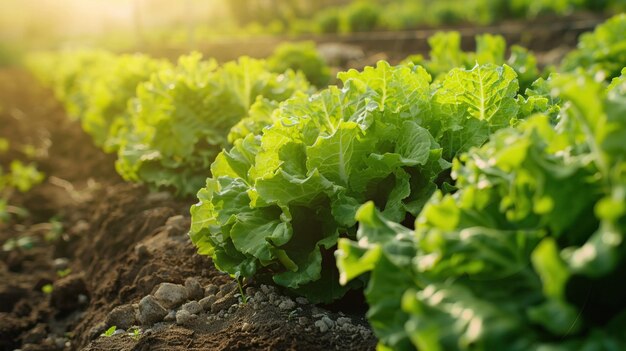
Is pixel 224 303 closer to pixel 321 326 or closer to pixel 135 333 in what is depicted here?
pixel 135 333

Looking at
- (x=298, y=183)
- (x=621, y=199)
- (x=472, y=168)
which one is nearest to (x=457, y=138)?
(x=298, y=183)

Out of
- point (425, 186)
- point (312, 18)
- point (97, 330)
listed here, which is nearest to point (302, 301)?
point (425, 186)

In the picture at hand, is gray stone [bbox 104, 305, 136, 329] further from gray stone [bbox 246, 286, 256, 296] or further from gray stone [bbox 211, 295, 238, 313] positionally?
gray stone [bbox 246, 286, 256, 296]

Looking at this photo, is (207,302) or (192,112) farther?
(192,112)

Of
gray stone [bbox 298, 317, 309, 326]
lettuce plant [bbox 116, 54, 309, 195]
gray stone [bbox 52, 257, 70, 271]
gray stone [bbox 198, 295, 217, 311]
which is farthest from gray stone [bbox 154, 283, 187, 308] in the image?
gray stone [bbox 52, 257, 70, 271]

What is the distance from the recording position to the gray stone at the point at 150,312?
3.90 m

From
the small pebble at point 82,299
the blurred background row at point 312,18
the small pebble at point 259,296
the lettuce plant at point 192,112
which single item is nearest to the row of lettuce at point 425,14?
the blurred background row at point 312,18

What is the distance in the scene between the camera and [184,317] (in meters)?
3.76

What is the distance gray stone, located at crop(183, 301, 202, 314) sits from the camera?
12.6ft

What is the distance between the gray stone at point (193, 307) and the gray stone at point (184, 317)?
0.13ft

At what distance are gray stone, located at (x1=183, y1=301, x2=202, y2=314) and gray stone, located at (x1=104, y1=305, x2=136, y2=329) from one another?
1.32ft

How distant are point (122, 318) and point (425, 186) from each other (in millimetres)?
1966

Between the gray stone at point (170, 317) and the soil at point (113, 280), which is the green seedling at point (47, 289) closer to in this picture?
the soil at point (113, 280)

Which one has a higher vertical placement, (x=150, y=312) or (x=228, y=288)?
(x=228, y=288)
